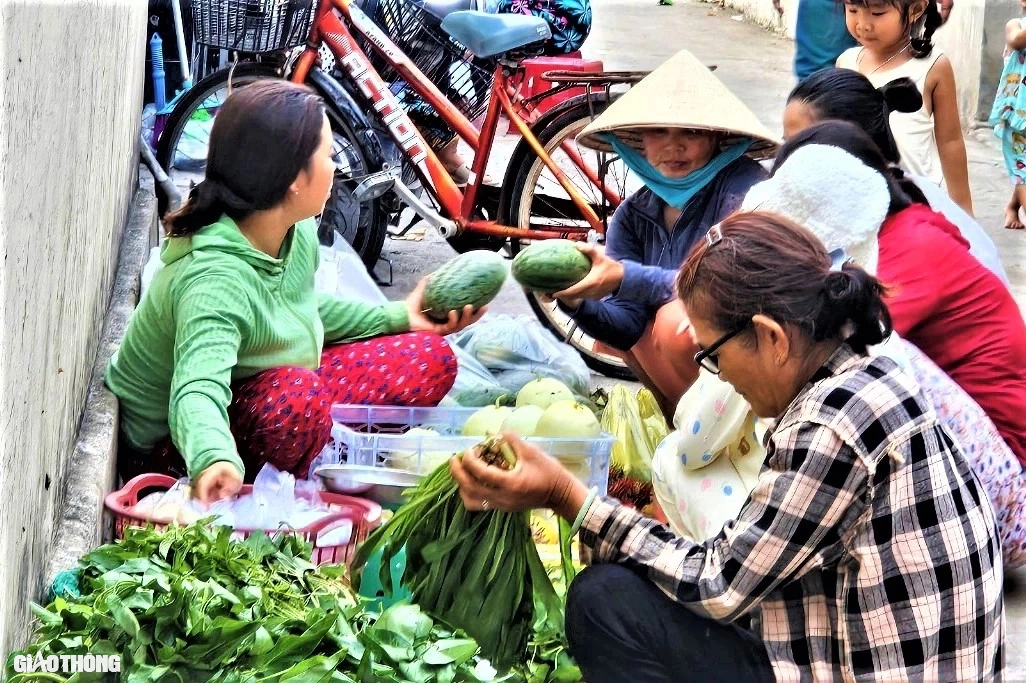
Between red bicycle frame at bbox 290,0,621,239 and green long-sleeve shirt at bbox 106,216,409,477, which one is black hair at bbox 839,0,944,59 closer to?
red bicycle frame at bbox 290,0,621,239

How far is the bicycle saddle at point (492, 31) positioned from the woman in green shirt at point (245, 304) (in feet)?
7.25

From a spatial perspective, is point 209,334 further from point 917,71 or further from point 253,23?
point 917,71

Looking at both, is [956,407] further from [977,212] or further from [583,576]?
[977,212]

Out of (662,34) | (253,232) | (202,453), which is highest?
(253,232)

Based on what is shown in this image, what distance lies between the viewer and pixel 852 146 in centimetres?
320

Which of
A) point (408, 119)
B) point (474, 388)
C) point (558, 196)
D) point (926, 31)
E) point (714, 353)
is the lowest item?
point (474, 388)

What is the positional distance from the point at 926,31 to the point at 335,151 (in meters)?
2.36

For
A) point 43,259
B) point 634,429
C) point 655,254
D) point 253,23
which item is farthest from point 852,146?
point 253,23

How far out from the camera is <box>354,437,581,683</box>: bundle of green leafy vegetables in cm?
252

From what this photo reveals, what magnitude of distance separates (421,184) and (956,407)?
3.04 metres

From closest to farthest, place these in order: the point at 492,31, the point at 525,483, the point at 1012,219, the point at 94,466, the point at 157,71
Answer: the point at 525,483 < the point at 94,466 < the point at 492,31 < the point at 157,71 < the point at 1012,219

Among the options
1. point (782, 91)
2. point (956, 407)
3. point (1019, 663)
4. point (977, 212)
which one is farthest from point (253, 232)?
point (782, 91)

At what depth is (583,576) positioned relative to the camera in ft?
7.87

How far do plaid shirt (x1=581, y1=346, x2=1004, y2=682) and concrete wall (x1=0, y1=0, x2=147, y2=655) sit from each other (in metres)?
1.16
